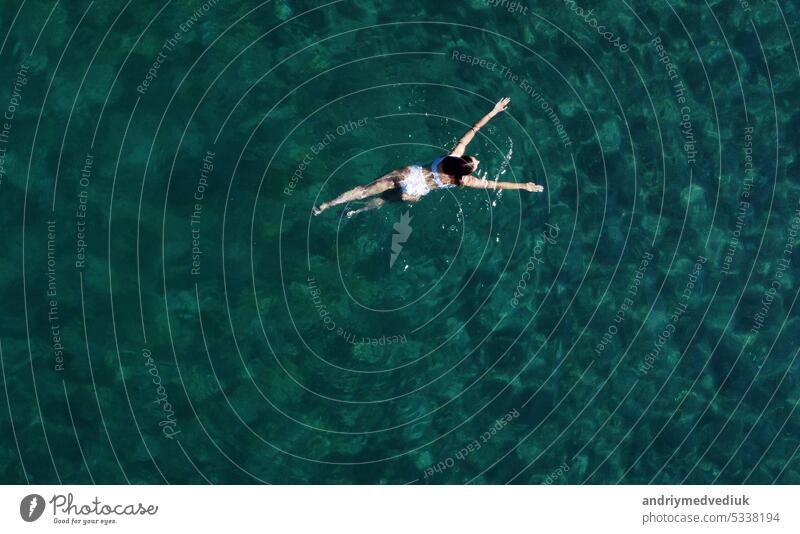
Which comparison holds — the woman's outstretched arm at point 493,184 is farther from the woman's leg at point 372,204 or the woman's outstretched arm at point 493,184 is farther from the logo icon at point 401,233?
the woman's leg at point 372,204

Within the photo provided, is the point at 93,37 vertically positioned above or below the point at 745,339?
above

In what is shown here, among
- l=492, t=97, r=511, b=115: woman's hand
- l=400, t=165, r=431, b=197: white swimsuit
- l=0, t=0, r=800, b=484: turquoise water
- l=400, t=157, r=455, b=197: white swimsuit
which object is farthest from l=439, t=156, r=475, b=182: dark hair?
l=492, t=97, r=511, b=115: woman's hand

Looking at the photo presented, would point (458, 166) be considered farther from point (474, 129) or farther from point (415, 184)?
point (415, 184)

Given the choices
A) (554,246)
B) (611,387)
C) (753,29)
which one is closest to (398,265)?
(554,246)

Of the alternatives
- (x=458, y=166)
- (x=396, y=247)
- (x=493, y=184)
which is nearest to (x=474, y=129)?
(x=493, y=184)

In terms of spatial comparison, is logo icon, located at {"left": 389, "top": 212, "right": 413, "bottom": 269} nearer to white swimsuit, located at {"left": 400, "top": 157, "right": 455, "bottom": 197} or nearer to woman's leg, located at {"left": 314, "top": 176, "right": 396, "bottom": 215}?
white swimsuit, located at {"left": 400, "top": 157, "right": 455, "bottom": 197}
